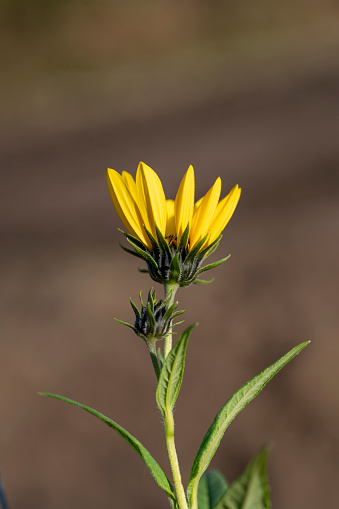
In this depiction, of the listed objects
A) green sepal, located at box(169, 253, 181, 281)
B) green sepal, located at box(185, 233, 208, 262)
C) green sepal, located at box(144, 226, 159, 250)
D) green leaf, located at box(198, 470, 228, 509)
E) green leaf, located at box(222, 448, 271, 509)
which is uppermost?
green sepal, located at box(144, 226, 159, 250)

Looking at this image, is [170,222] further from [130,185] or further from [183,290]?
[183,290]

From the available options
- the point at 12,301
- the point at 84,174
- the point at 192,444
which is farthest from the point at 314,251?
the point at 84,174

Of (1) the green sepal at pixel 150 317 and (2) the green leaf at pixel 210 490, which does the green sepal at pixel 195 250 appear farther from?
(2) the green leaf at pixel 210 490

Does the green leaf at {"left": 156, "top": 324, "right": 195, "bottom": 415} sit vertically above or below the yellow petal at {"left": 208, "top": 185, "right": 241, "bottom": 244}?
below

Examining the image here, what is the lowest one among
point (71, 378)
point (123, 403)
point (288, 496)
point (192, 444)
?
point (288, 496)

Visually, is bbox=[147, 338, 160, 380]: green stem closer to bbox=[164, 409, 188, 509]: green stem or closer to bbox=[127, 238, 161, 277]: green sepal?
bbox=[164, 409, 188, 509]: green stem

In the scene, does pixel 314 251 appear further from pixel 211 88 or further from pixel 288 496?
pixel 211 88

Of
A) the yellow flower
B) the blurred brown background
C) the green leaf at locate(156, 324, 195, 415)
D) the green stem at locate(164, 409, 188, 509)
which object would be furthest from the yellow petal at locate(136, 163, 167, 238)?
the blurred brown background

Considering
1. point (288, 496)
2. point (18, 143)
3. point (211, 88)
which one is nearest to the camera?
point (288, 496)
